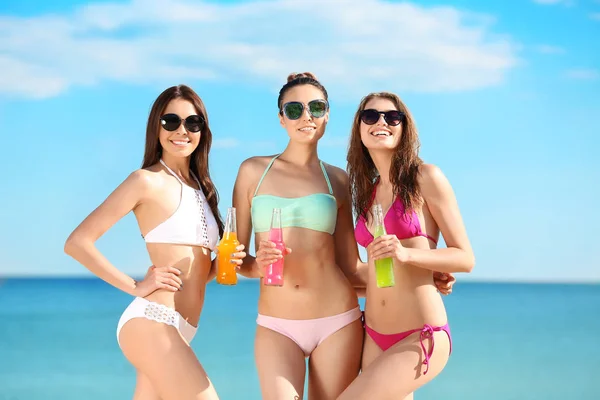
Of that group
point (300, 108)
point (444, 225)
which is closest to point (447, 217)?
point (444, 225)

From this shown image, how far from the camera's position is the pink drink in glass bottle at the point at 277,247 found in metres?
4.87

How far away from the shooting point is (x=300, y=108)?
17.1ft

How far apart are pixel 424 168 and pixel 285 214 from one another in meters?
0.97

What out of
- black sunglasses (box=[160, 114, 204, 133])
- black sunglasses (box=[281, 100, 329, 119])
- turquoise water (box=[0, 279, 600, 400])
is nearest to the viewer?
black sunglasses (box=[160, 114, 204, 133])

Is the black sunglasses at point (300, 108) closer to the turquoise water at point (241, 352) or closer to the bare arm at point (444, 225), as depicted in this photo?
the bare arm at point (444, 225)

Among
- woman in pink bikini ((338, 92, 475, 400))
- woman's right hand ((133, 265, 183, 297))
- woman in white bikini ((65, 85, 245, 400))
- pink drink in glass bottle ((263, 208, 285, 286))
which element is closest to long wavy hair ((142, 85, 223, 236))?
woman in white bikini ((65, 85, 245, 400))

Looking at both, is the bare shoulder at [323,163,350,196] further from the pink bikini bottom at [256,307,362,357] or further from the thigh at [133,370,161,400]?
the thigh at [133,370,161,400]

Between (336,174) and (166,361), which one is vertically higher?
(336,174)

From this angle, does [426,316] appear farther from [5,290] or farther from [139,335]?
[5,290]

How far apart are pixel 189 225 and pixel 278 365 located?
1.04 m

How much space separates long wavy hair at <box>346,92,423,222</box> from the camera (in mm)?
4834

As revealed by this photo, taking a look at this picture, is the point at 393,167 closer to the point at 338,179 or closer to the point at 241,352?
the point at 338,179

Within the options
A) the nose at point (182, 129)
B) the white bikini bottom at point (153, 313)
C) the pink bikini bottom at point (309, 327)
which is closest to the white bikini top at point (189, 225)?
the nose at point (182, 129)

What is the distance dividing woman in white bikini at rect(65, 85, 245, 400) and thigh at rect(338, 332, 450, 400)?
2.95ft
